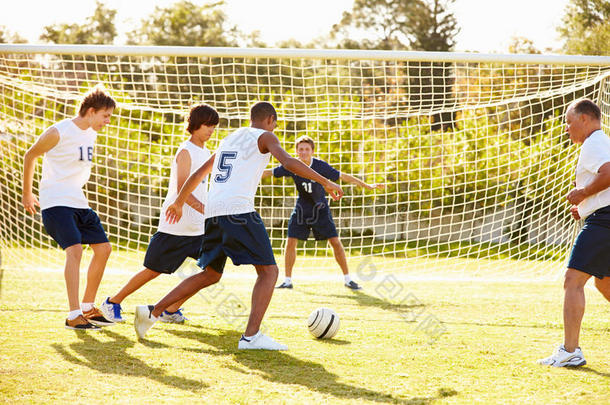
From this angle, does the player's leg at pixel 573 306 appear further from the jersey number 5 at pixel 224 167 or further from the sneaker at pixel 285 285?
the sneaker at pixel 285 285

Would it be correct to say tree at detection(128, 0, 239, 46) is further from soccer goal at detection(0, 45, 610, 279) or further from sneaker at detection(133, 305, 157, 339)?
sneaker at detection(133, 305, 157, 339)

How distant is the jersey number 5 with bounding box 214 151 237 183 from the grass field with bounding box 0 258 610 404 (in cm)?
116

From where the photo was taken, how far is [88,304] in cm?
520

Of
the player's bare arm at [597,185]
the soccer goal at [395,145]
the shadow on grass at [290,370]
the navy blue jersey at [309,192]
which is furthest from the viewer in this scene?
the navy blue jersey at [309,192]

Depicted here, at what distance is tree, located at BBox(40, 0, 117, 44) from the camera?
39875 millimetres

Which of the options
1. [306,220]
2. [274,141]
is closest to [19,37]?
[306,220]

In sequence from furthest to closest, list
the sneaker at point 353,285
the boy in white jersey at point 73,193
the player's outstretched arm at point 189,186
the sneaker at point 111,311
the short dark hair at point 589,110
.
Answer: the sneaker at point 353,285 < the sneaker at point 111,311 < the boy in white jersey at point 73,193 < the player's outstretched arm at point 189,186 < the short dark hair at point 589,110

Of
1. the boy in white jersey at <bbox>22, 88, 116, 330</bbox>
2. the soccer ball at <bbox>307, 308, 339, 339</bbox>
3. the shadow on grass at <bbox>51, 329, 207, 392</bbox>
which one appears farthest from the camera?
the boy in white jersey at <bbox>22, 88, 116, 330</bbox>

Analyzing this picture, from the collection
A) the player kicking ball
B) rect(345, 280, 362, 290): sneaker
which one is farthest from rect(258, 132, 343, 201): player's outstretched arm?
rect(345, 280, 362, 290): sneaker

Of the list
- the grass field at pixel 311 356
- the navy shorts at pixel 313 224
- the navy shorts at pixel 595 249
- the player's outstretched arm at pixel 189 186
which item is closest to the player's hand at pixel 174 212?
the player's outstretched arm at pixel 189 186

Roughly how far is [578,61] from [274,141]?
13.2ft

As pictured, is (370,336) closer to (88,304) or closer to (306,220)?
(88,304)

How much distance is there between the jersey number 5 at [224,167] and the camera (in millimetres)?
4414

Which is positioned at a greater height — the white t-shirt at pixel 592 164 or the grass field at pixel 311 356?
the white t-shirt at pixel 592 164
